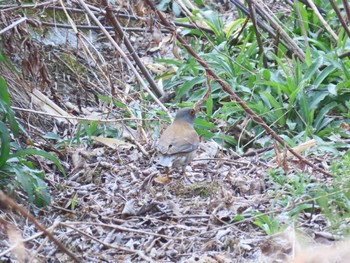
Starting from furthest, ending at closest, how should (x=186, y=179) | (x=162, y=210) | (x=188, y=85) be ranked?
1. (x=188, y=85)
2. (x=186, y=179)
3. (x=162, y=210)

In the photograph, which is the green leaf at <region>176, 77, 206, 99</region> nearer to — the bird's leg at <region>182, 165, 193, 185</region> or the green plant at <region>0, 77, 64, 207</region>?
the bird's leg at <region>182, 165, 193, 185</region>

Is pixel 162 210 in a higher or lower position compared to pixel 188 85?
higher

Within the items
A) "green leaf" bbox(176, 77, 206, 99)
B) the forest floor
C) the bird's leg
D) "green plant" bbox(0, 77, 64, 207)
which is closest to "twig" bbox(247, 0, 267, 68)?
"green leaf" bbox(176, 77, 206, 99)

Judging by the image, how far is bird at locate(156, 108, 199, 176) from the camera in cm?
558

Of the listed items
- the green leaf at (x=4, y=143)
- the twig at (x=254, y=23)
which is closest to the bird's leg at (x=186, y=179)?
the green leaf at (x=4, y=143)

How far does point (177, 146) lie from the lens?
5.58 meters

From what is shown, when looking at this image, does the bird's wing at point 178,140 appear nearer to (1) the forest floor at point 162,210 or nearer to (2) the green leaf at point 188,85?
(1) the forest floor at point 162,210

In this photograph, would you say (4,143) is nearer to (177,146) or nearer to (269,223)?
(177,146)

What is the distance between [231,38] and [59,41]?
1653 millimetres

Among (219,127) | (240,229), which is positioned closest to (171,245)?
(240,229)

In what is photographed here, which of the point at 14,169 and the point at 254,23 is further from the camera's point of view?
the point at 254,23

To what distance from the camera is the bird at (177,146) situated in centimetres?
558

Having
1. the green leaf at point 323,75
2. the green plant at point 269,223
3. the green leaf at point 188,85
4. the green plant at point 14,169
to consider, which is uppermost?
the green plant at point 14,169

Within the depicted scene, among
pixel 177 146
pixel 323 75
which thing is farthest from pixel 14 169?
pixel 323 75
